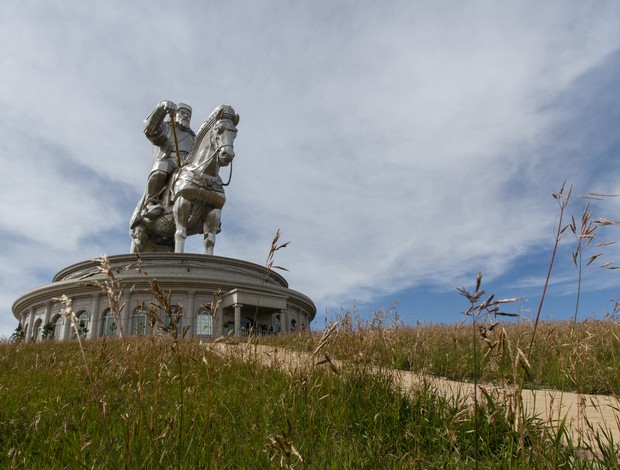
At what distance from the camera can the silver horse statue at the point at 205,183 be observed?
24234 millimetres

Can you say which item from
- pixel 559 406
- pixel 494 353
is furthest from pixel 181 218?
pixel 494 353

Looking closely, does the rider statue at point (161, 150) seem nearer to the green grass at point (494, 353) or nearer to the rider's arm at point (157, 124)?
the rider's arm at point (157, 124)

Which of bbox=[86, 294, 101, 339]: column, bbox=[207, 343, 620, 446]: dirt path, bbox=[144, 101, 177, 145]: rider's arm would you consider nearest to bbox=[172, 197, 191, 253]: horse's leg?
bbox=[144, 101, 177, 145]: rider's arm

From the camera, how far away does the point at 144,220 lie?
104 feet

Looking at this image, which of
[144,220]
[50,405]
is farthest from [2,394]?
[144,220]

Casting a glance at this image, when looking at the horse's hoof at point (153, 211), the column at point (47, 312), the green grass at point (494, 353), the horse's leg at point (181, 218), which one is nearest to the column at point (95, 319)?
the column at point (47, 312)

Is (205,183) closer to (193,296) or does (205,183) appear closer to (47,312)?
(193,296)

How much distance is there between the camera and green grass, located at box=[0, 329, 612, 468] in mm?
2514

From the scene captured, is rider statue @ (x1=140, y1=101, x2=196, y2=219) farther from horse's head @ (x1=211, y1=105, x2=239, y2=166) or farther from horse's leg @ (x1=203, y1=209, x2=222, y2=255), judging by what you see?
horse's head @ (x1=211, y1=105, x2=239, y2=166)

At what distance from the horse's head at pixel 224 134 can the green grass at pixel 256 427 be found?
19553mm

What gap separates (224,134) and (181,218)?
20.6ft

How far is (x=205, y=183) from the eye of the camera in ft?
86.1

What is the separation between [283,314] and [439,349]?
2222cm

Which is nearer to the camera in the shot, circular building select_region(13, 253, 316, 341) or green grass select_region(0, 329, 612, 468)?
green grass select_region(0, 329, 612, 468)
